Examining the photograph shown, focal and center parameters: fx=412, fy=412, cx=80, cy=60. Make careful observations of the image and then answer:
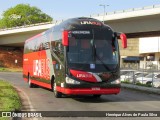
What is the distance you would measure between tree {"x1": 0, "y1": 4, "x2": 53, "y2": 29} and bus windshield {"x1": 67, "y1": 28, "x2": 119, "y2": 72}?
117423mm

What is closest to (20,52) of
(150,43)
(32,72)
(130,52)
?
(150,43)

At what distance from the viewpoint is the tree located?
440ft

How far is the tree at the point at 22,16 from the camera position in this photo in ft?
440

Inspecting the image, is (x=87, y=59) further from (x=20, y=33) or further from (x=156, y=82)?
(x=20, y=33)

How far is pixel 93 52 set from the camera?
55.4ft

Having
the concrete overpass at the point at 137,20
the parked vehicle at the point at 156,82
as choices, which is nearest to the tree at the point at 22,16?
the concrete overpass at the point at 137,20

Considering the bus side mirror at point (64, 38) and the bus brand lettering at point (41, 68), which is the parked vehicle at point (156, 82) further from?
the bus side mirror at point (64, 38)

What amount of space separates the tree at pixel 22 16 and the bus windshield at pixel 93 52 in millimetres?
117423

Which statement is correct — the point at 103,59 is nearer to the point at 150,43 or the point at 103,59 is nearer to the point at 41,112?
the point at 41,112

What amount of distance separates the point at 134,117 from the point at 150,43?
9783cm

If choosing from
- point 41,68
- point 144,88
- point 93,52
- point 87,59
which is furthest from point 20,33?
point 87,59

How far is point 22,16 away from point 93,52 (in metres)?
123

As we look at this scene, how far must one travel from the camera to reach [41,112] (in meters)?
13.5

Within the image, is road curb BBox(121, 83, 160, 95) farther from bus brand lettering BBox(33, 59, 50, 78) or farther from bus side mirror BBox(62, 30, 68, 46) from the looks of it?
bus side mirror BBox(62, 30, 68, 46)
